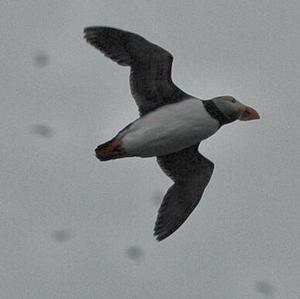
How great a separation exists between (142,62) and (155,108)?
0.87 meters

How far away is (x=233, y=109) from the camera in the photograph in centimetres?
2714

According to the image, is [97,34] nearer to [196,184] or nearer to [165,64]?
[165,64]

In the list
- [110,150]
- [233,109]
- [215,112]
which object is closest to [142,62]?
[215,112]

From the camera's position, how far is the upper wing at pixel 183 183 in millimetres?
28141

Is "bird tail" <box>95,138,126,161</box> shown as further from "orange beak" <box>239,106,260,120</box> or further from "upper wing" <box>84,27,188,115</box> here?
"orange beak" <box>239,106,260,120</box>

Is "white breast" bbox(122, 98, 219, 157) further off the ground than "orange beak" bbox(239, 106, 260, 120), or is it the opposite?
"orange beak" bbox(239, 106, 260, 120)

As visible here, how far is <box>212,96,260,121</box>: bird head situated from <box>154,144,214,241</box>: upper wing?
56.1 inches

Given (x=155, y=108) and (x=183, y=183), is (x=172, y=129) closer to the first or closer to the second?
(x=155, y=108)

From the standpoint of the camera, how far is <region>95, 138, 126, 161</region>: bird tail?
1057 inches

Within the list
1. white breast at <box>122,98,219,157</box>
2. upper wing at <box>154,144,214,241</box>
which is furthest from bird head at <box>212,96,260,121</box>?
upper wing at <box>154,144,214,241</box>

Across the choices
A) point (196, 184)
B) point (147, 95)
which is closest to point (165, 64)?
point (147, 95)

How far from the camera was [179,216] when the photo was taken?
28141 millimetres

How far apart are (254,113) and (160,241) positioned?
2.90 meters

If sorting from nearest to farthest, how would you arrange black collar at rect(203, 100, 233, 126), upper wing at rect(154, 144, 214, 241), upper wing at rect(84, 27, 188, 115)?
upper wing at rect(84, 27, 188, 115) < black collar at rect(203, 100, 233, 126) < upper wing at rect(154, 144, 214, 241)
